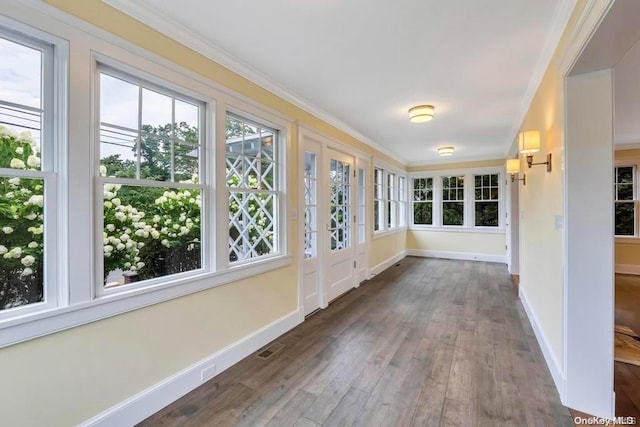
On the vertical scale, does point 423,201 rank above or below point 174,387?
above

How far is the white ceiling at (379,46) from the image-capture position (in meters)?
1.81

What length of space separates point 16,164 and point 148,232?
Answer: 737mm

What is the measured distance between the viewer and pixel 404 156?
684 cm

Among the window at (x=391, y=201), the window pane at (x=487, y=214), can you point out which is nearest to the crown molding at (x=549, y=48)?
the window at (x=391, y=201)

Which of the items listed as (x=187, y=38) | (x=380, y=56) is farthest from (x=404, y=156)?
(x=187, y=38)

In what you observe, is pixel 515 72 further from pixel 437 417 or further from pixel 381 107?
pixel 437 417

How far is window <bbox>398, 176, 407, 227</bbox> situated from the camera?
7.21 meters

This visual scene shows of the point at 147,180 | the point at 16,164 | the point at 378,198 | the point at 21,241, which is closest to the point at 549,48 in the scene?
the point at 147,180

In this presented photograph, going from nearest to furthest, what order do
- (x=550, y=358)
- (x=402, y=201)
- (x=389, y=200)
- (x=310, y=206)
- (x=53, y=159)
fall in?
(x=53, y=159), (x=550, y=358), (x=310, y=206), (x=389, y=200), (x=402, y=201)

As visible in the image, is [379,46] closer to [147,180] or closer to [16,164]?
[147,180]

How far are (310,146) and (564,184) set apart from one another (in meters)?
2.45

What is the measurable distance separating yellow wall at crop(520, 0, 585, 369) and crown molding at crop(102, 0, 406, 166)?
2.22 m

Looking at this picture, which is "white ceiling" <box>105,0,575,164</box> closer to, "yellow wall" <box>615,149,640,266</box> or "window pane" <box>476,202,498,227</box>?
"window pane" <box>476,202,498,227</box>

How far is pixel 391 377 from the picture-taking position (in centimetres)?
226
